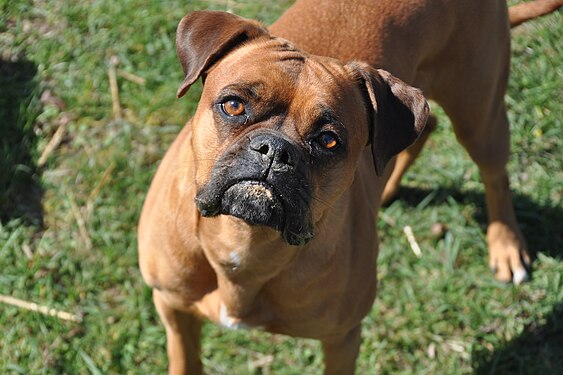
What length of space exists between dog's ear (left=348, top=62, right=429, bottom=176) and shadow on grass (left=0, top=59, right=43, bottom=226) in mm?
2485

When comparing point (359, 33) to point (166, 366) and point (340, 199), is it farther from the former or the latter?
point (166, 366)

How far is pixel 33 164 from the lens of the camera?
5438mm

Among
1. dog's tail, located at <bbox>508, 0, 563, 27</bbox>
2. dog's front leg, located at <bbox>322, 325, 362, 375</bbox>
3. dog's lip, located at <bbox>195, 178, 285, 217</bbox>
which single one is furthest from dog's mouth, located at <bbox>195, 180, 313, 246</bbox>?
dog's tail, located at <bbox>508, 0, 563, 27</bbox>

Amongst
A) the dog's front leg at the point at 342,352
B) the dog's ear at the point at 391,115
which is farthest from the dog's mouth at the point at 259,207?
the dog's front leg at the point at 342,352

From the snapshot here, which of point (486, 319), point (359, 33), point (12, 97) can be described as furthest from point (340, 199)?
point (12, 97)

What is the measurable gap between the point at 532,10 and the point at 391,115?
195 centimetres

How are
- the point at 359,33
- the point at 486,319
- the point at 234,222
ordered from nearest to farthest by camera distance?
the point at 234,222
the point at 359,33
the point at 486,319

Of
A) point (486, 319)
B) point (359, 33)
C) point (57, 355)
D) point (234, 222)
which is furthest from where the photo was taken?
point (486, 319)

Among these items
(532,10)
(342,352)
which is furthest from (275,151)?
(532,10)

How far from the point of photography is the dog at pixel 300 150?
3.33 meters

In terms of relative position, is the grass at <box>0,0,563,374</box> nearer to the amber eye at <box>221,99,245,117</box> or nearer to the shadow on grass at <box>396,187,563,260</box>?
the shadow on grass at <box>396,187,563,260</box>

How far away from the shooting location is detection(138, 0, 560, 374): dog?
3.33 metres

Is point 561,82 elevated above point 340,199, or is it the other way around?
point 340,199

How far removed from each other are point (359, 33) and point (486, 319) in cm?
200
